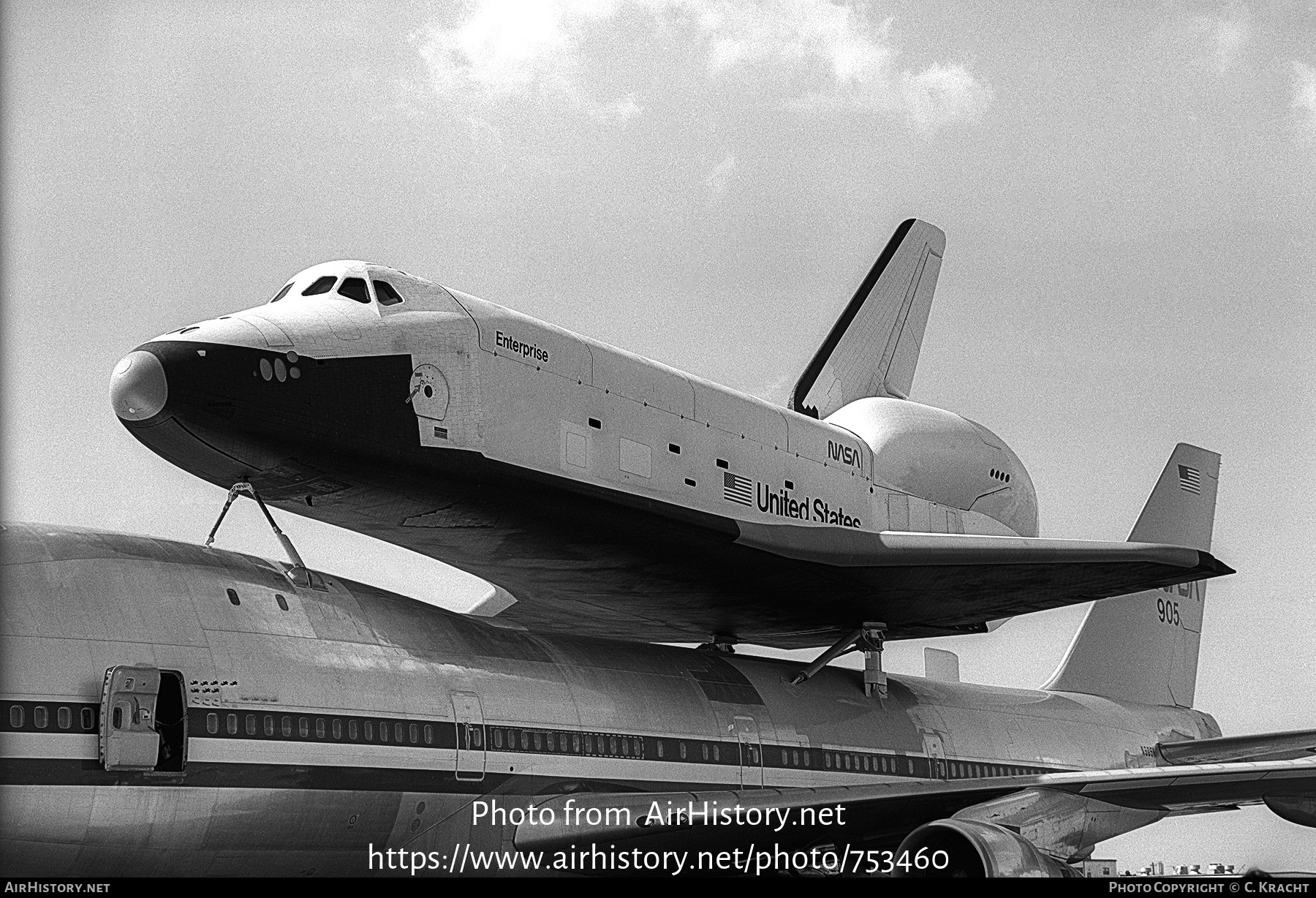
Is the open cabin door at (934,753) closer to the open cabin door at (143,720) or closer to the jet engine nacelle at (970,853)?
the jet engine nacelle at (970,853)

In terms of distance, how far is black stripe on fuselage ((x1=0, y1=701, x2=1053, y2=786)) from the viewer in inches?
443

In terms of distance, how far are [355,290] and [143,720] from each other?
13.8ft

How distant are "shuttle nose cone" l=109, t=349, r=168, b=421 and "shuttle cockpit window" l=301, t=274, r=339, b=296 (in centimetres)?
190

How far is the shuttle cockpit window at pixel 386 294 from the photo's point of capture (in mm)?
13406

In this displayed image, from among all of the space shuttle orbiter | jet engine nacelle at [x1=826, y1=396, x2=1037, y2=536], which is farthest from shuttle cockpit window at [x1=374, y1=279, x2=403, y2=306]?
jet engine nacelle at [x1=826, y1=396, x2=1037, y2=536]

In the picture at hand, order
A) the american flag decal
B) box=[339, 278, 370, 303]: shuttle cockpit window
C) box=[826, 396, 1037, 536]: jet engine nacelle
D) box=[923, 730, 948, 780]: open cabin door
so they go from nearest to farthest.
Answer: box=[339, 278, 370, 303]: shuttle cockpit window → the american flag decal → box=[826, 396, 1037, 536]: jet engine nacelle → box=[923, 730, 948, 780]: open cabin door

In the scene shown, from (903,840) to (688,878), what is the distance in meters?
2.31

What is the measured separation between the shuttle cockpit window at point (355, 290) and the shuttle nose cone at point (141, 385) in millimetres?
2040

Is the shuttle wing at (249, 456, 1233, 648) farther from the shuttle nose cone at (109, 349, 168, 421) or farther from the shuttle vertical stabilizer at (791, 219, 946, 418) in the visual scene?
the shuttle vertical stabilizer at (791, 219, 946, 418)

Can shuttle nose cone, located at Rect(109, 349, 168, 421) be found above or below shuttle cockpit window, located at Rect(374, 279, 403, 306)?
below

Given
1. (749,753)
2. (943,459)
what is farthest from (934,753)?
(943,459)

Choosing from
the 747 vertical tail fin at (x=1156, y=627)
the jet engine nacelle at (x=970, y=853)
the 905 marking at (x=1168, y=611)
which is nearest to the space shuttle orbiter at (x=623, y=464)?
the jet engine nacelle at (x=970, y=853)

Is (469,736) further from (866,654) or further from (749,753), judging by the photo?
(866,654)

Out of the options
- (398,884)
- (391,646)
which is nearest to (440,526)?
(391,646)
